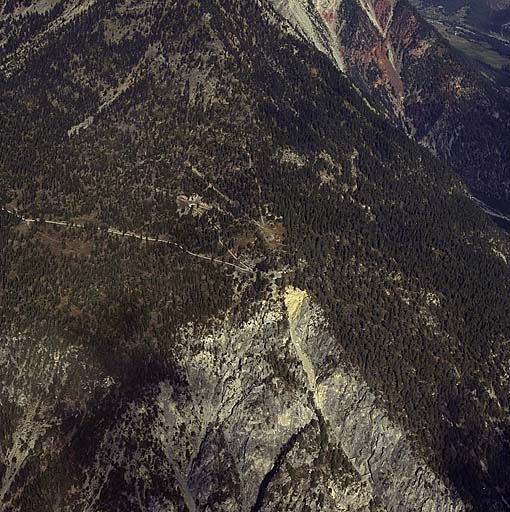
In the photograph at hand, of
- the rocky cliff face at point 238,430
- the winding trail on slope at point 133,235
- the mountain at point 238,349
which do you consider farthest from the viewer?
the winding trail on slope at point 133,235

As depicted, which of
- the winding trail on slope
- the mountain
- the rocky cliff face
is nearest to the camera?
the rocky cliff face

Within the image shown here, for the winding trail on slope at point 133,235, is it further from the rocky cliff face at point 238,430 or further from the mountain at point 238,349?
the rocky cliff face at point 238,430

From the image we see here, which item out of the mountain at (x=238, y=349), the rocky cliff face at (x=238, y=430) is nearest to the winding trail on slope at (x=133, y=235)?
the mountain at (x=238, y=349)

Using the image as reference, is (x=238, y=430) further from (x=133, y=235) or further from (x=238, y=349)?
(x=133, y=235)

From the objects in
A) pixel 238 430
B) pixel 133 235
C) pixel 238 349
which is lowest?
pixel 238 430

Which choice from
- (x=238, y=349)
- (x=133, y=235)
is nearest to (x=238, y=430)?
(x=238, y=349)

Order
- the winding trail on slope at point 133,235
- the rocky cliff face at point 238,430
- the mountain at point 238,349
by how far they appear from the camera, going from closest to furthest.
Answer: the rocky cliff face at point 238,430, the mountain at point 238,349, the winding trail on slope at point 133,235

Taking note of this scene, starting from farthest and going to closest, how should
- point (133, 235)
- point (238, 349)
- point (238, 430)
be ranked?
point (133, 235) → point (238, 349) → point (238, 430)

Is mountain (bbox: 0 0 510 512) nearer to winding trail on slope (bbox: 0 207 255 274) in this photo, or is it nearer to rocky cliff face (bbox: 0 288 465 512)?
rocky cliff face (bbox: 0 288 465 512)

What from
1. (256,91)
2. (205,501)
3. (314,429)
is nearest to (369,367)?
(314,429)

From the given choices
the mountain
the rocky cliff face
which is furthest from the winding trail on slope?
the rocky cliff face

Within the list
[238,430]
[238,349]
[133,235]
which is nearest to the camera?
[238,430]
